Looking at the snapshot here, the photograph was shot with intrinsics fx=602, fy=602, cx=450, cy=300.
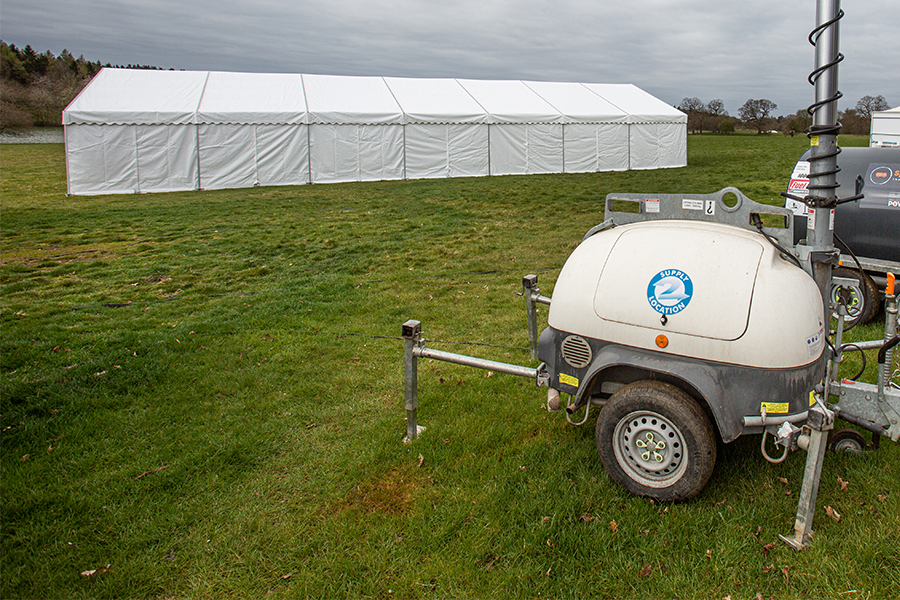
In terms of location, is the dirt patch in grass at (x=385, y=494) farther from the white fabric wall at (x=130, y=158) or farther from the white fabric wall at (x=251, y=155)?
the white fabric wall at (x=130, y=158)

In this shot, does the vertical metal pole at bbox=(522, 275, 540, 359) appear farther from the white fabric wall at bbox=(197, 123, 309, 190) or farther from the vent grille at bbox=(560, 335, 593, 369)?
the white fabric wall at bbox=(197, 123, 309, 190)

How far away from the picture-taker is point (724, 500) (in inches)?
130

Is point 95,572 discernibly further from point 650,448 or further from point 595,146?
point 595,146

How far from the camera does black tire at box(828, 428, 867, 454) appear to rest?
3.65 metres

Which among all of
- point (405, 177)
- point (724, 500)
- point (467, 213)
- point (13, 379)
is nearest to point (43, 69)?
Answer: point (405, 177)

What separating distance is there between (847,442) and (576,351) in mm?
1819

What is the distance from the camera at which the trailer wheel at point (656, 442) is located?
10.1ft

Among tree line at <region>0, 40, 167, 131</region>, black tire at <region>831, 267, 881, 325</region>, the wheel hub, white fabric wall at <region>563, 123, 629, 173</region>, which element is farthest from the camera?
tree line at <region>0, 40, 167, 131</region>

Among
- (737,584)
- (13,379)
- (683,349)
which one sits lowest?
(737,584)

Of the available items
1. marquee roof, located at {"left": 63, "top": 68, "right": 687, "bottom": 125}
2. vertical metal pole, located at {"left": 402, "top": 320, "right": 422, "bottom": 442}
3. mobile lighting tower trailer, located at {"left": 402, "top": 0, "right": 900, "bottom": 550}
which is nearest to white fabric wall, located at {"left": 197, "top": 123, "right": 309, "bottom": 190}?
marquee roof, located at {"left": 63, "top": 68, "right": 687, "bottom": 125}

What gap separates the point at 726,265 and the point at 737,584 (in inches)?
59.5

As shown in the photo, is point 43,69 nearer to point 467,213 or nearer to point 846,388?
point 467,213

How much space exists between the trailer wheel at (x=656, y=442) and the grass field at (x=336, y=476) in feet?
0.45

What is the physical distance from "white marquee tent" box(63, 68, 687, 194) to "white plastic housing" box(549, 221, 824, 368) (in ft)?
66.6
